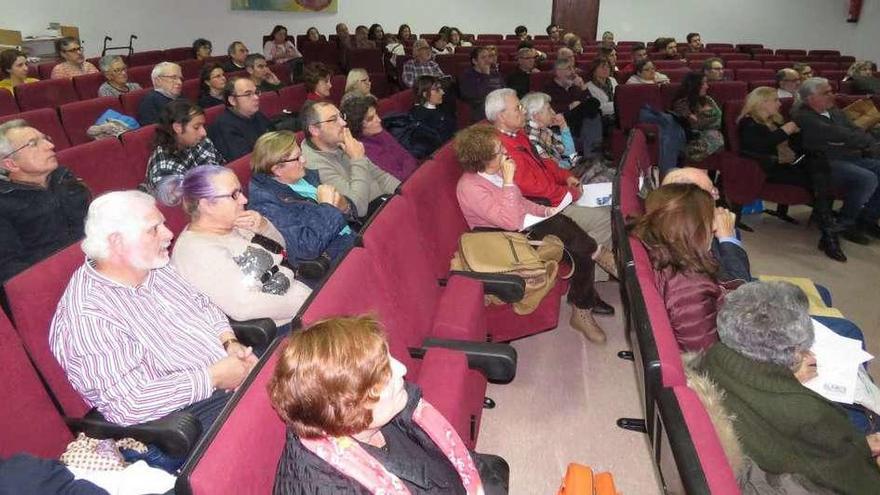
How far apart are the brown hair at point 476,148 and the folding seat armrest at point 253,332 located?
1306 mm

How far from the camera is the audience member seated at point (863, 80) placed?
646cm

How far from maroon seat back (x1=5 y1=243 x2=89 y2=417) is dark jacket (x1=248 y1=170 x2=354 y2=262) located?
85cm

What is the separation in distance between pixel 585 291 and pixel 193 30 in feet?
35.2

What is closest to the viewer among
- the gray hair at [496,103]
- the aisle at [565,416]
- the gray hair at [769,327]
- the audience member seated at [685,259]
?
the gray hair at [769,327]

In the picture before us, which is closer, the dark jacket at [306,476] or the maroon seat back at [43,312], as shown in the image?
the dark jacket at [306,476]

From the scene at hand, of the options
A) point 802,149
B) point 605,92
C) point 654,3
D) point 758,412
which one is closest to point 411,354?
point 758,412

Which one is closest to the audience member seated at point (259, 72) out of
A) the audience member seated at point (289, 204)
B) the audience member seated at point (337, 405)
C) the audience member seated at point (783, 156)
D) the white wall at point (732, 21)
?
the audience member seated at point (289, 204)

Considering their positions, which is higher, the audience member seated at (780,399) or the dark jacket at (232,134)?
the dark jacket at (232,134)

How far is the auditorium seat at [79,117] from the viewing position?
12.8 ft

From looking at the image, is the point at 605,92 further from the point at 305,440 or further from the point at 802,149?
the point at 305,440

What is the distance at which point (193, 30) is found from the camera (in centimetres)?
1129

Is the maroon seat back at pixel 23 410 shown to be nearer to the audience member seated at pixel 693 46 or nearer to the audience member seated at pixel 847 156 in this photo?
the audience member seated at pixel 847 156

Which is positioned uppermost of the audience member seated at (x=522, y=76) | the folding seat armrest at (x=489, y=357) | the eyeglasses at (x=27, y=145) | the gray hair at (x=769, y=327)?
A: the audience member seated at (x=522, y=76)

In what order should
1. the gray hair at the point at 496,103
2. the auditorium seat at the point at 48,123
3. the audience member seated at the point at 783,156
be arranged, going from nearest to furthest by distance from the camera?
the gray hair at the point at 496,103 → the auditorium seat at the point at 48,123 → the audience member seated at the point at 783,156
